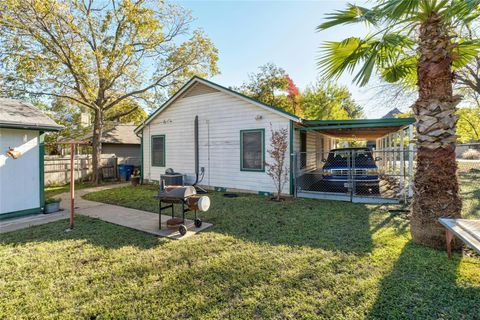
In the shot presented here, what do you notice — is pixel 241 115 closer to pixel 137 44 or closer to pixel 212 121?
pixel 212 121

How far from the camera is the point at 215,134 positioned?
32.5 ft

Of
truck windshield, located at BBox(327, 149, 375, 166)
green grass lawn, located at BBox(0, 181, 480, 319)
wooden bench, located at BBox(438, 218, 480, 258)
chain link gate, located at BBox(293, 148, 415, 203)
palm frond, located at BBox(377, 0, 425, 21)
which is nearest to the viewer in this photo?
green grass lawn, located at BBox(0, 181, 480, 319)

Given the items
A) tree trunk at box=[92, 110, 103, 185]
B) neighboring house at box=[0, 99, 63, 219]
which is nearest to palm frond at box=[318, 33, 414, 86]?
neighboring house at box=[0, 99, 63, 219]

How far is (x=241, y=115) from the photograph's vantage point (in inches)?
362

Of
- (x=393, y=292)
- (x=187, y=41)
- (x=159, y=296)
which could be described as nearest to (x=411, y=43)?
(x=393, y=292)

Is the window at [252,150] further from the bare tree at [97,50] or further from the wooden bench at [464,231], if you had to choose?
the bare tree at [97,50]

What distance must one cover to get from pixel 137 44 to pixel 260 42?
6.79 m

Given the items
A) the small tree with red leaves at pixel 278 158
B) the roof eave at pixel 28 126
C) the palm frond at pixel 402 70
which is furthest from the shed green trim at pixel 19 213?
the palm frond at pixel 402 70

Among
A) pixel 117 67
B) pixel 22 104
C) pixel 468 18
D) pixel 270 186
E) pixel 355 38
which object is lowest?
pixel 270 186

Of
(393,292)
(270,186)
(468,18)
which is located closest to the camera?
(393,292)

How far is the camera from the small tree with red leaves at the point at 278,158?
788 centimetres

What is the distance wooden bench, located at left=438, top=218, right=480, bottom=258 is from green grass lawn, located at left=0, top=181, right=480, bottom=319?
39cm

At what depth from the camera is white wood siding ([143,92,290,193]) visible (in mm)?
8898

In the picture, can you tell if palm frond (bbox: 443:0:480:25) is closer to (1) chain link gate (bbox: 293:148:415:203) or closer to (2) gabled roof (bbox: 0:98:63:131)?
(1) chain link gate (bbox: 293:148:415:203)
